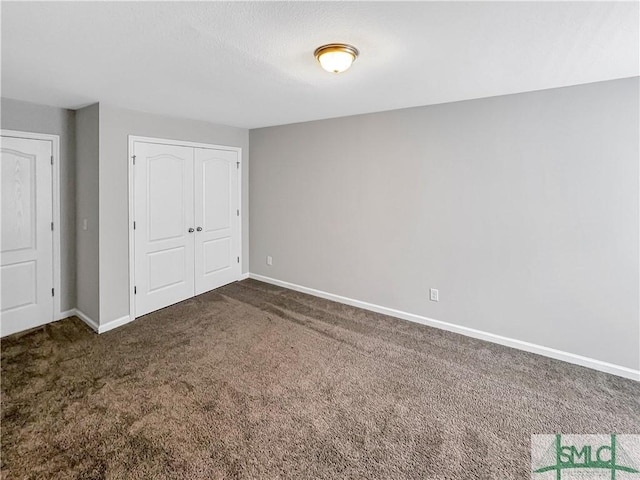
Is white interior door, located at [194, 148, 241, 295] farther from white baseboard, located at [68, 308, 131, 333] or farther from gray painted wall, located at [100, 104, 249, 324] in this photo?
white baseboard, located at [68, 308, 131, 333]

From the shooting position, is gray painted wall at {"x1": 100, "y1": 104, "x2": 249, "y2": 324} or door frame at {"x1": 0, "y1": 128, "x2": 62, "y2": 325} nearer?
gray painted wall at {"x1": 100, "y1": 104, "x2": 249, "y2": 324}

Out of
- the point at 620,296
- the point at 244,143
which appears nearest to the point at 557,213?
the point at 620,296

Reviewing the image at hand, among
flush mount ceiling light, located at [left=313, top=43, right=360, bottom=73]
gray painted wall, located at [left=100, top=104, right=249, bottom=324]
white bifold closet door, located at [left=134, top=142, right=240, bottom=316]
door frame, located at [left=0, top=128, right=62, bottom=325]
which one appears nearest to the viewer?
flush mount ceiling light, located at [left=313, top=43, right=360, bottom=73]

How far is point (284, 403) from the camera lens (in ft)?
7.79

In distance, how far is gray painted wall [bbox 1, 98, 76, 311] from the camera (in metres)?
3.27

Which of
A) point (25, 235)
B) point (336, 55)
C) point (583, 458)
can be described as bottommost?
point (583, 458)

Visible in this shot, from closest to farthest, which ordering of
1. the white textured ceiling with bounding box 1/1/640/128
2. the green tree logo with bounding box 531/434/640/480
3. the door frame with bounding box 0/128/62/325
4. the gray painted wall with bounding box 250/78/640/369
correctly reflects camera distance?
the white textured ceiling with bounding box 1/1/640/128
the green tree logo with bounding box 531/434/640/480
the gray painted wall with bounding box 250/78/640/369
the door frame with bounding box 0/128/62/325

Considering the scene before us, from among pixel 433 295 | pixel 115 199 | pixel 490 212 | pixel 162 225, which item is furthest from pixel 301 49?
pixel 162 225

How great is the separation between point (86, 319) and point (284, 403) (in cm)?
262

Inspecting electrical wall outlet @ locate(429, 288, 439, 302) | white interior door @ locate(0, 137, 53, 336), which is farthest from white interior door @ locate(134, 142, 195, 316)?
electrical wall outlet @ locate(429, 288, 439, 302)

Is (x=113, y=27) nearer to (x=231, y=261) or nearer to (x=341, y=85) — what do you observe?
(x=341, y=85)

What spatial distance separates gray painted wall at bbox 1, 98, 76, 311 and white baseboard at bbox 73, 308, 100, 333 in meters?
0.11

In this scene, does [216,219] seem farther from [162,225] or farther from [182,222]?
[162,225]

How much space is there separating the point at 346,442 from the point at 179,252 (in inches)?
124
